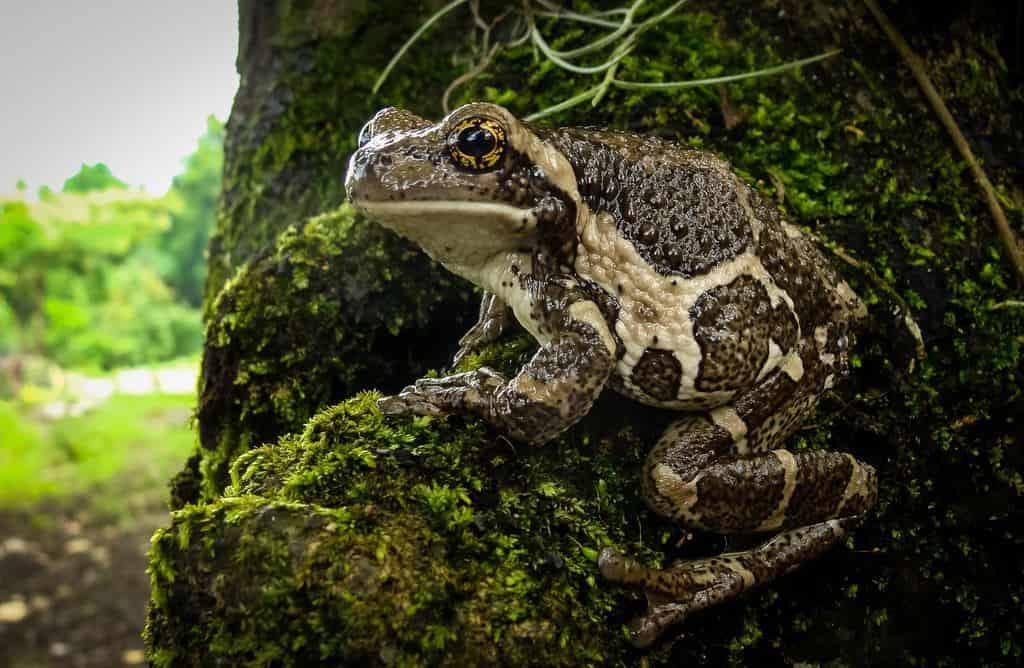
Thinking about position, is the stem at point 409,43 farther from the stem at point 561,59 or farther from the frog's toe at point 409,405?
the frog's toe at point 409,405

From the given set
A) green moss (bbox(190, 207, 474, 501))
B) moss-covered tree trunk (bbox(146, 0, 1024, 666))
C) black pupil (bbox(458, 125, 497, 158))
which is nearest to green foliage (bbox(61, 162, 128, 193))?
moss-covered tree trunk (bbox(146, 0, 1024, 666))

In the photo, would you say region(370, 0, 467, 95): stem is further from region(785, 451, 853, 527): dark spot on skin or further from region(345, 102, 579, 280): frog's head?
region(785, 451, 853, 527): dark spot on skin

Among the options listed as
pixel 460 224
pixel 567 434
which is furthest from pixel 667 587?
pixel 460 224

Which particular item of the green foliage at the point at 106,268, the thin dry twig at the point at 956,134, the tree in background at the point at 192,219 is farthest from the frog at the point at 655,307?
the tree in background at the point at 192,219

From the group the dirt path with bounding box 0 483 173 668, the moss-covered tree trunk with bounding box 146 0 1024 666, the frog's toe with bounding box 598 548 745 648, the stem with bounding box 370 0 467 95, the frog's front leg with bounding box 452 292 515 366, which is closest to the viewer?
the moss-covered tree trunk with bounding box 146 0 1024 666

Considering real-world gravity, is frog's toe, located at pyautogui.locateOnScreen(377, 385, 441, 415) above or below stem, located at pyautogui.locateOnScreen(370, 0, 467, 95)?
below

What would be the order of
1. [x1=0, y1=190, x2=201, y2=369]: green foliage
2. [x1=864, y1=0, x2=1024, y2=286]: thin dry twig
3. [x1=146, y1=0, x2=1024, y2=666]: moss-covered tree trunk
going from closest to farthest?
[x1=146, y1=0, x2=1024, y2=666]: moss-covered tree trunk
[x1=864, y1=0, x2=1024, y2=286]: thin dry twig
[x1=0, y1=190, x2=201, y2=369]: green foliage

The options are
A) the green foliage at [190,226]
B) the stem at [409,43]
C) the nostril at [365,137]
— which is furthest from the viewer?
the green foliage at [190,226]

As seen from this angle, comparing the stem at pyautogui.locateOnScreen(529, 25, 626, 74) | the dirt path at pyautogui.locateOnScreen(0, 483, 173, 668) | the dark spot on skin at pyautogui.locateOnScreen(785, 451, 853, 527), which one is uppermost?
the stem at pyautogui.locateOnScreen(529, 25, 626, 74)

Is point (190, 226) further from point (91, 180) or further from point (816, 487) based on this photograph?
point (816, 487)
